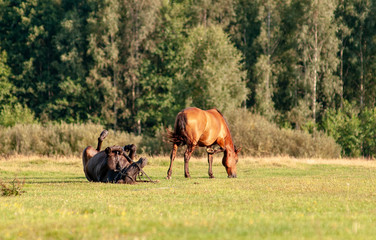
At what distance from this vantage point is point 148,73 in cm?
6925

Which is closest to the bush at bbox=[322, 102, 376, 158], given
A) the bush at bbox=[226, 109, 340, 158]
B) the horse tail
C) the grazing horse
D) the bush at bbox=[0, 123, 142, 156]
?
the bush at bbox=[226, 109, 340, 158]

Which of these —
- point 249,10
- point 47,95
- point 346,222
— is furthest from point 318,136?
point 346,222

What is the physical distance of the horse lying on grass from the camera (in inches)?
808

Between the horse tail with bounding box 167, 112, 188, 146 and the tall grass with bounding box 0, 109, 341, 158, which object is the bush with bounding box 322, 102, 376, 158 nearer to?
the tall grass with bounding box 0, 109, 341, 158

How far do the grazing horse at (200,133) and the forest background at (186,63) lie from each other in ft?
111

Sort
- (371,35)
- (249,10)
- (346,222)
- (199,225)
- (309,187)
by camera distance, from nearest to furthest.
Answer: (199,225) < (346,222) < (309,187) < (371,35) < (249,10)

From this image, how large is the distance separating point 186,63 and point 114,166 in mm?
44009

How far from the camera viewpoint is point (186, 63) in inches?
2530

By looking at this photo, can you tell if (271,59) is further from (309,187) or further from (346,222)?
(346,222)

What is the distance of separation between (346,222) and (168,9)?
2524 inches

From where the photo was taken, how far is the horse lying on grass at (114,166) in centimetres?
2053

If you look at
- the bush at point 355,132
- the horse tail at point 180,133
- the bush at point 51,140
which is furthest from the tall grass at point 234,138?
the horse tail at point 180,133

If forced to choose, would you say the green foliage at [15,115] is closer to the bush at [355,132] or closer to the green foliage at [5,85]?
the green foliage at [5,85]

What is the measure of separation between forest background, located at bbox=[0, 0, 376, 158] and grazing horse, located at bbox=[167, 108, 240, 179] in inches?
1327
